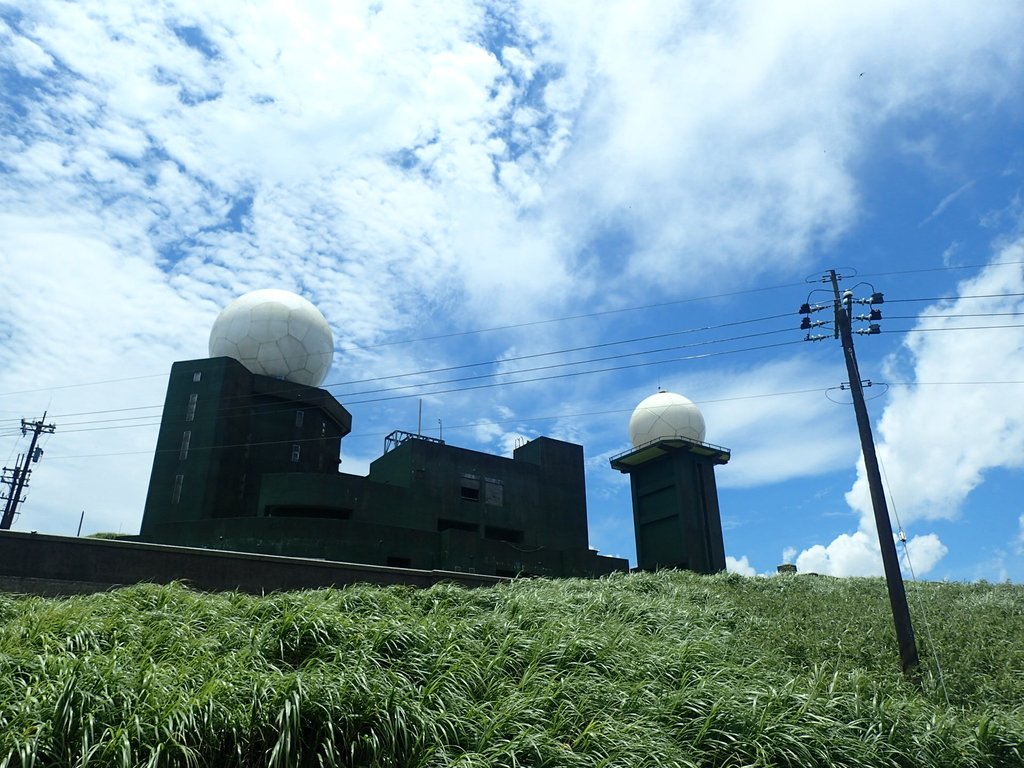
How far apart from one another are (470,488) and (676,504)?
47.2 ft

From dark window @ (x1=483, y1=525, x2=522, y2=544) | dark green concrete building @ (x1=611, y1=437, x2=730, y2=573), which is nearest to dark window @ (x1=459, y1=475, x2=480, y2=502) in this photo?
dark window @ (x1=483, y1=525, x2=522, y2=544)

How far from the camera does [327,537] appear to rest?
3281cm

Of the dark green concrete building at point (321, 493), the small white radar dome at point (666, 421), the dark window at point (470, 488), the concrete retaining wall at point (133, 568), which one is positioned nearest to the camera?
the concrete retaining wall at point (133, 568)

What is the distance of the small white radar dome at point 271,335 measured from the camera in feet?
131

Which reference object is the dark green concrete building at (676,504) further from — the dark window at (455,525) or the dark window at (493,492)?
the dark window at (455,525)

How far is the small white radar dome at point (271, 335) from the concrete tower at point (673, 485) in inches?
881

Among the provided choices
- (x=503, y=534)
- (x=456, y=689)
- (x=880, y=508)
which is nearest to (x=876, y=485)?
(x=880, y=508)

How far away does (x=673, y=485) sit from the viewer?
4753 centimetres

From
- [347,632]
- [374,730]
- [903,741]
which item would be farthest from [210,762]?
[903,741]

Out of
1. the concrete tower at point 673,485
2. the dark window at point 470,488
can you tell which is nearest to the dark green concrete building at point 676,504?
the concrete tower at point 673,485

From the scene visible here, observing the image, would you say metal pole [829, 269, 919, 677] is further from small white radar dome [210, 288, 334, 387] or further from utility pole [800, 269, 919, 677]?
small white radar dome [210, 288, 334, 387]

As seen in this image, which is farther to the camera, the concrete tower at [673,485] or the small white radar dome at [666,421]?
the small white radar dome at [666,421]

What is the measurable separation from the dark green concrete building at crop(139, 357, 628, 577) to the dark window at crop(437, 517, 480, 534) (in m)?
0.11

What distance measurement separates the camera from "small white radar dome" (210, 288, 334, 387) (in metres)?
40.0
